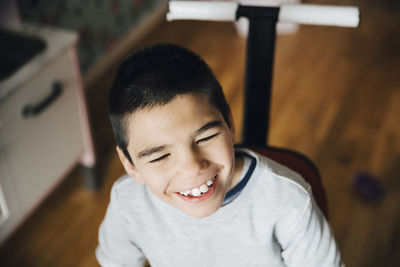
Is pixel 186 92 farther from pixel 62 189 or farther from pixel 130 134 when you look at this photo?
pixel 62 189

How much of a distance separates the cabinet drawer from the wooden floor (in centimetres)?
22

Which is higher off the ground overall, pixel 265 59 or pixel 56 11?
pixel 265 59

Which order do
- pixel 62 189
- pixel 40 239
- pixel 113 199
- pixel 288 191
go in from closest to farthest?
pixel 288 191 → pixel 113 199 → pixel 40 239 → pixel 62 189

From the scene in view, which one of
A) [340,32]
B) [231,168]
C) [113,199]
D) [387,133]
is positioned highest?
[231,168]

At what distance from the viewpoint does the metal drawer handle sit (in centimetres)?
135

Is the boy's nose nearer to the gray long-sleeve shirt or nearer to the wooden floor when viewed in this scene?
the gray long-sleeve shirt

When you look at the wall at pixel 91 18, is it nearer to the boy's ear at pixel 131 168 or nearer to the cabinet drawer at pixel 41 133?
the cabinet drawer at pixel 41 133

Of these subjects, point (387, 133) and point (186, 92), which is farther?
point (387, 133)

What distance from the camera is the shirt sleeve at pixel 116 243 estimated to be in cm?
92

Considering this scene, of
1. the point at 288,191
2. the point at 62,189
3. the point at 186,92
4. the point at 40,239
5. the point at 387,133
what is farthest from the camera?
the point at 387,133

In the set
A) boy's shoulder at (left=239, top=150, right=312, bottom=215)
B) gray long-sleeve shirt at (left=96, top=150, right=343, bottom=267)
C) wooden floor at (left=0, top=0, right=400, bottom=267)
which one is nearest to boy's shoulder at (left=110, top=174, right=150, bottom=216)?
gray long-sleeve shirt at (left=96, top=150, right=343, bottom=267)

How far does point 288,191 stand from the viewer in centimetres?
81

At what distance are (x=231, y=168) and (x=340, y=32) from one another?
2248 millimetres

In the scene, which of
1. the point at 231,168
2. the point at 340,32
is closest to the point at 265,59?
the point at 231,168
